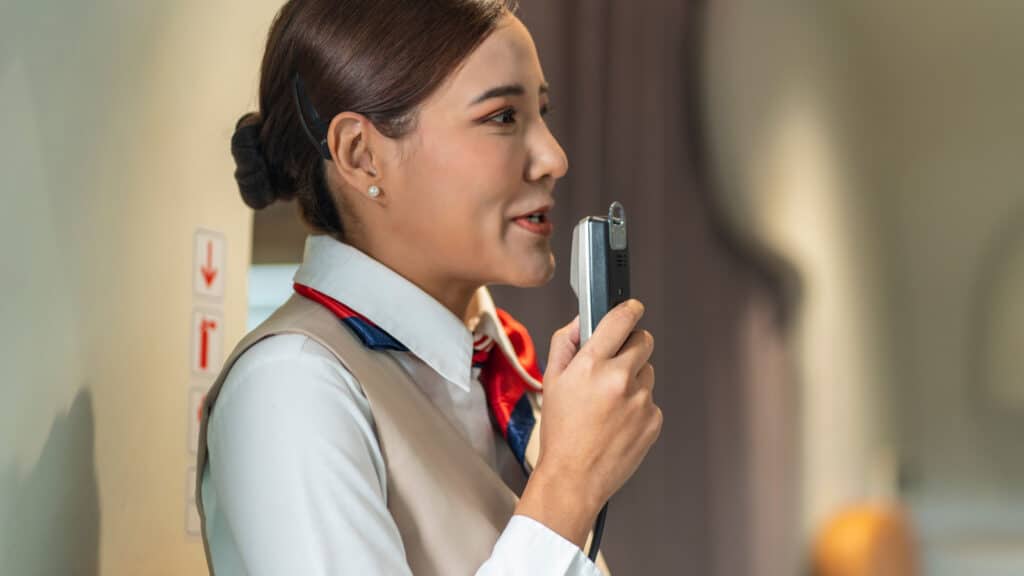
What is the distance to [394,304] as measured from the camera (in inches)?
31.4

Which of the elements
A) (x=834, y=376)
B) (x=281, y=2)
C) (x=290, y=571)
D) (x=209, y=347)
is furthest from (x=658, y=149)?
(x=290, y=571)

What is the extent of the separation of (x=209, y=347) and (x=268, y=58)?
0.88ft

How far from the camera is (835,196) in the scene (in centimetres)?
154

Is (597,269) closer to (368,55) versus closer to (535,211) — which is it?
(535,211)

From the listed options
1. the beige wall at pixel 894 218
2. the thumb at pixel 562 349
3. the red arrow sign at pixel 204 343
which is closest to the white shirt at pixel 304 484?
the thumb at pixel 562 349

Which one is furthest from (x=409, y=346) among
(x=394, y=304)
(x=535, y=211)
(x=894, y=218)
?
(x=894, y=218)

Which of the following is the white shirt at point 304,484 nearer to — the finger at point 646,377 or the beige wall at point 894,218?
the finger at point 646,377

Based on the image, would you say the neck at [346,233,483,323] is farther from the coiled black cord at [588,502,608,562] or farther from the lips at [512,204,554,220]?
the coiled black cord at [588,502,608,562]

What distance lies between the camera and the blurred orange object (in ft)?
4.82

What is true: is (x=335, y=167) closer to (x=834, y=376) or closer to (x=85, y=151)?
(x=85, y=151)

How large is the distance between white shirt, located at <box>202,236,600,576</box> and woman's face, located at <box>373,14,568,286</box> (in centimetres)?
15

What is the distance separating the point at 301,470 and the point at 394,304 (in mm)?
190

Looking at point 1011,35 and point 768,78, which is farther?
point 768,78

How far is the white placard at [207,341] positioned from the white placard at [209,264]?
19 mm
